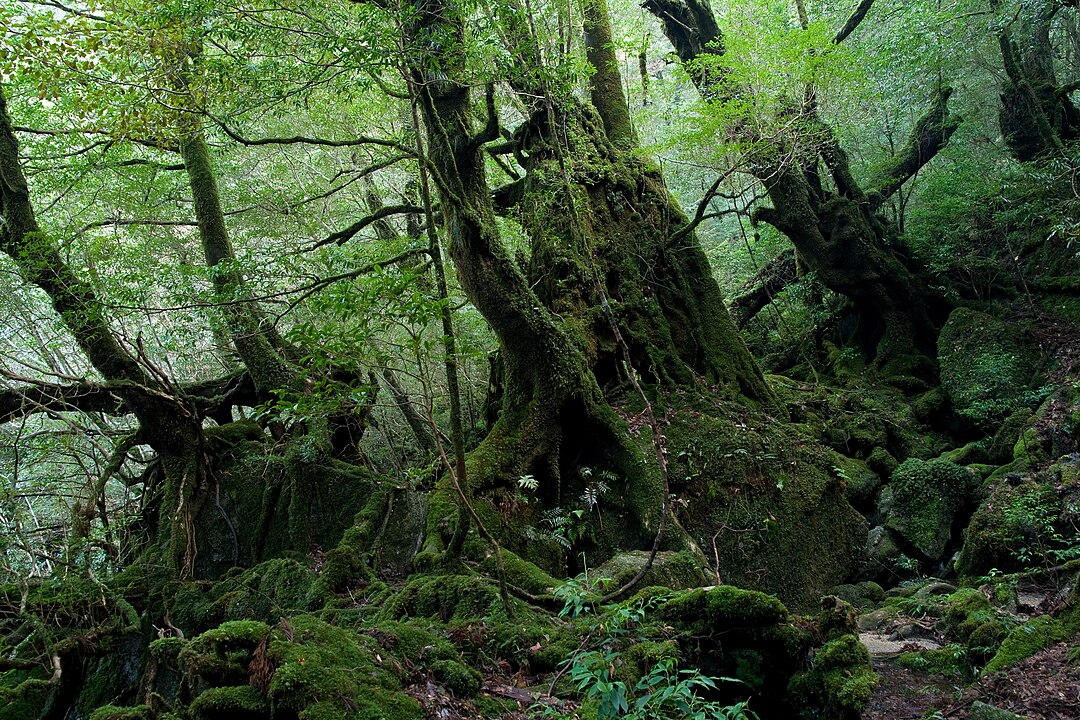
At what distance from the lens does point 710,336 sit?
32.2ft

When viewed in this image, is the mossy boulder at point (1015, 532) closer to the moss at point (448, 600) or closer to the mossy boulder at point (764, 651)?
the mossy boulder at point (764, 651)

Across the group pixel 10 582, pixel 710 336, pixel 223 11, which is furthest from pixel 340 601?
pixel 710 336

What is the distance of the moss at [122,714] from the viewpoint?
3.07 metres

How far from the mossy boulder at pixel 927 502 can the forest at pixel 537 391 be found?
42mm

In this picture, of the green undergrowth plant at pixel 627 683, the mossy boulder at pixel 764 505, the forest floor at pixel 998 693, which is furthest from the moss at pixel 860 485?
the green undergrowth plant at pixel 627 683

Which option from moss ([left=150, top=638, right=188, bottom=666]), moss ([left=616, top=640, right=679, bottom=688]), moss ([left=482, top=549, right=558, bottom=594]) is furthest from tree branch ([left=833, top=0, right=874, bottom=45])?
moss ([left=150, top=638, right=188, bottom=666])

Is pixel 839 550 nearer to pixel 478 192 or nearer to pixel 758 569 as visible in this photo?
pixel 758 569

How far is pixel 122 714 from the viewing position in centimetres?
310

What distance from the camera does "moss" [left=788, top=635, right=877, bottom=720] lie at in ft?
13.3

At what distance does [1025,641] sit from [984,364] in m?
7.06

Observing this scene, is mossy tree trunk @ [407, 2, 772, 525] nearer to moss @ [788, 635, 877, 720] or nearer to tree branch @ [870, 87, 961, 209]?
moss @ [788, 635, 877, 720]

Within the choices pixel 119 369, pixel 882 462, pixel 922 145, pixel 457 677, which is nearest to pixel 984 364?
pixel 882 462

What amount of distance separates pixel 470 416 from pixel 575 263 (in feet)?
14.6

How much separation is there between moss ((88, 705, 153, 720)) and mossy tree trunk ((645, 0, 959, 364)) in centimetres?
1160
